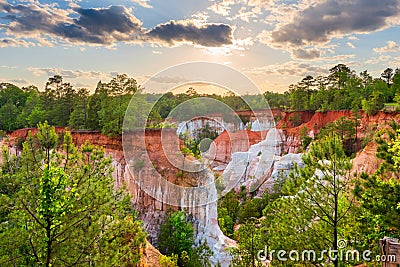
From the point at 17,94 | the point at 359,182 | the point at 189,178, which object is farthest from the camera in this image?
the point at 17,94

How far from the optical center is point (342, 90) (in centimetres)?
4262

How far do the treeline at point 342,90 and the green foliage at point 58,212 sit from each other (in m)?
31.0

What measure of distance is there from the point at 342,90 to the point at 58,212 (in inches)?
1703

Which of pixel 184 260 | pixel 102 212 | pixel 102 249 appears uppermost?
pixel 102 212

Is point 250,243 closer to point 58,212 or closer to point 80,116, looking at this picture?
point 58,212

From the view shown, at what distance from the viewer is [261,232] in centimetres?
1222

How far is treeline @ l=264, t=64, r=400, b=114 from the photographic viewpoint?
39.0m

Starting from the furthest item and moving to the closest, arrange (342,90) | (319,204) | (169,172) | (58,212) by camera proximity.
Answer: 1. (342,90)
2. (169,172)
3. (319,204)
4. (58,212)

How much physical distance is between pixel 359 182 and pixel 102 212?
625cm

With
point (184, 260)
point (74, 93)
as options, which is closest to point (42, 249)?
point (184, 260)

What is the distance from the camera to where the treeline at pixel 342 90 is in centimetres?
3900

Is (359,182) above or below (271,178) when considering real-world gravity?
above

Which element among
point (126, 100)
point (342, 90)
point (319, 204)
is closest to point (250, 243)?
point (319, 204)

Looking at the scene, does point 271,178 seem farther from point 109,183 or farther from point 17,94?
point 17,94
